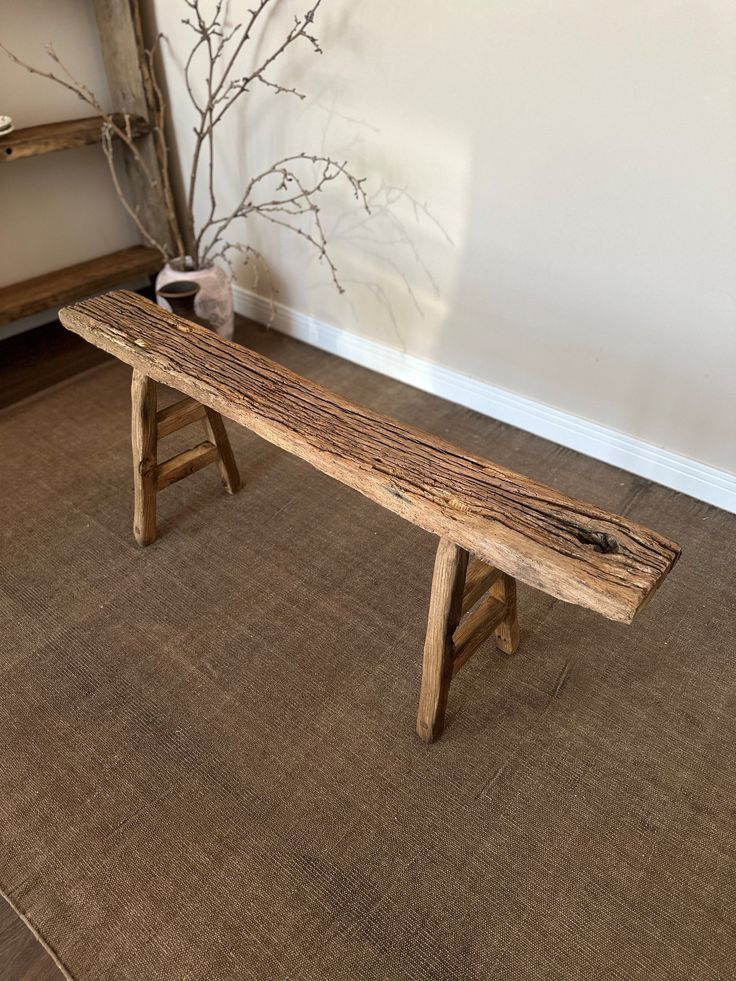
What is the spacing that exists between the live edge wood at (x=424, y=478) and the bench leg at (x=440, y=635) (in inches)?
2.5

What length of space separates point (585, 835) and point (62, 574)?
134 cm

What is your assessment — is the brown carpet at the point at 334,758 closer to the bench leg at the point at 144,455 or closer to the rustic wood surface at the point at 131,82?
the bench leg at the point at 144,455

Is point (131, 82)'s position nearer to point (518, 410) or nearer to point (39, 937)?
point (518, 410)

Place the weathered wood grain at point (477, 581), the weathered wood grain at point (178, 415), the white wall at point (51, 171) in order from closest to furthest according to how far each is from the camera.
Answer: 1. the weathered wood grain at point (477, 581)
2. the weathered wood grain at point (178, 415)
3. the white wall at point (51, 171)

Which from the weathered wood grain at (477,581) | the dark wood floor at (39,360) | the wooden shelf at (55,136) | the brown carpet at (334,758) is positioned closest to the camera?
the brown carpet at (334,758)

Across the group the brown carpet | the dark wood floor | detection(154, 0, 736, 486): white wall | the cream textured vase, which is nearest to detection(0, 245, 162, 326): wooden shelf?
the dark wood floor

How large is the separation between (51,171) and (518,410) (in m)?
1.88

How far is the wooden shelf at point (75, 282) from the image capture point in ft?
8.20

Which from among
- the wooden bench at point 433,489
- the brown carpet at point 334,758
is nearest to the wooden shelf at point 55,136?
the wooden bench at point 433,489

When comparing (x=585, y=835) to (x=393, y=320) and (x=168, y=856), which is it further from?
(x=393, y=320)

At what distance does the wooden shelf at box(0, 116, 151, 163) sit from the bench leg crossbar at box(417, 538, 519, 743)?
1.95 meters

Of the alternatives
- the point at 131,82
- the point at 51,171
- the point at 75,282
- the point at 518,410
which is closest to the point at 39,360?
the point at 75,282

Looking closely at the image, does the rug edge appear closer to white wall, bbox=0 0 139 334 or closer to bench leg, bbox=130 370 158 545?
bench leg, bbox=130 370 158 545

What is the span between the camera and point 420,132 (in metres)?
2.08
